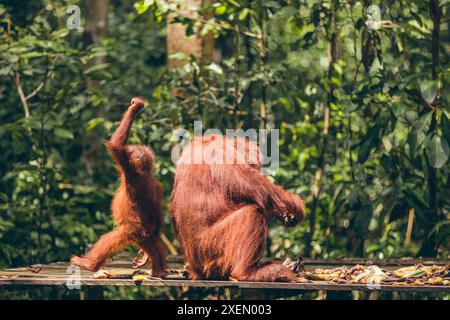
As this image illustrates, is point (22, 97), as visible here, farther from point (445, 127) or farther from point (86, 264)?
point (445, 127)

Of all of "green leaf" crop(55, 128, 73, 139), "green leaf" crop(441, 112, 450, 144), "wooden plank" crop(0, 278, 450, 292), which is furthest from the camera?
"green leaf" crop(55, 128, 73, 139)

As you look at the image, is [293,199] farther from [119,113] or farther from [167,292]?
[119,113]

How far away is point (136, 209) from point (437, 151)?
222 cm

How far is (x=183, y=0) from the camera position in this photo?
7207 millimetres

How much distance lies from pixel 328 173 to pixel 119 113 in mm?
2758

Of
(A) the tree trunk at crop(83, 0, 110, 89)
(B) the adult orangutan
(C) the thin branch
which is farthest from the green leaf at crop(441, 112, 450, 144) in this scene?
(A) the tree trunk at crop(83, 0, 110, 89)

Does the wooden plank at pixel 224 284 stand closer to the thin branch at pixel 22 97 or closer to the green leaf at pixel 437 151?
the green leaf at pixel 437 151

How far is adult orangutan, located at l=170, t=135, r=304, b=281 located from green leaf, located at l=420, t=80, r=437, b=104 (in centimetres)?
135

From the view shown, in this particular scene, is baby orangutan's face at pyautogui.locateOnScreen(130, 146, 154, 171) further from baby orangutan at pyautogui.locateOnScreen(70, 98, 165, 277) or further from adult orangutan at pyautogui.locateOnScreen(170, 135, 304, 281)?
adult orangutan at pyautogui.locateOnScreen(170, 135, 304, 281)

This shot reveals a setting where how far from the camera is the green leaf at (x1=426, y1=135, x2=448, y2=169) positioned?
5883 millimetres

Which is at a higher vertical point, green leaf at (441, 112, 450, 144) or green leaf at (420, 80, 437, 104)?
green leaf at (420, 80, 437, 104)

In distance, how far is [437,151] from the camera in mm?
5926

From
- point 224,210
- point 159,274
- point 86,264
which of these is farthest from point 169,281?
point 86,264
